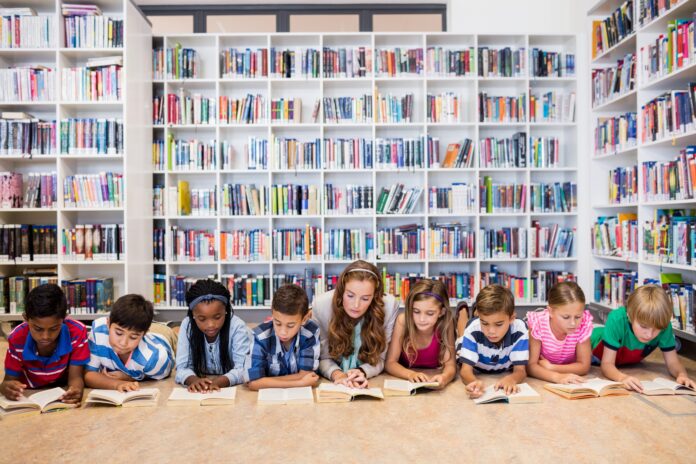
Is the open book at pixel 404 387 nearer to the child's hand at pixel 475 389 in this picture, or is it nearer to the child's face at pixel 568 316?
the child's hand at pixel 475 389

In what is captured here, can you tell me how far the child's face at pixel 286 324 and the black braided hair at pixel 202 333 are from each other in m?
0.30

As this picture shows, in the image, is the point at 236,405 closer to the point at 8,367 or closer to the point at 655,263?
the point at 8,367

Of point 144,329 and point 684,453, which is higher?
point 144,329

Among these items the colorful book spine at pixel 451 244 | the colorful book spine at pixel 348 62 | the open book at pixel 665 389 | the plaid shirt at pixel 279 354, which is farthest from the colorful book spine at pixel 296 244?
the open book at pixel 665 389

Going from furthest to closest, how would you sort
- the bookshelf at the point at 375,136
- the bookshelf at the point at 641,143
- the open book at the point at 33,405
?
the bookshelf at the point at 375,136
the bookshelf at the point at 641,143
the open book at the point at 33,405

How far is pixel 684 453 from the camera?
1.76m

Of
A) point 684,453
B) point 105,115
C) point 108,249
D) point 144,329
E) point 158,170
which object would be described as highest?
point 105,115

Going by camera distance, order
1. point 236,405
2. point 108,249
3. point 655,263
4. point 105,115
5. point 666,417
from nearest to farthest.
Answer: point 666,417, point 236,405, point 655,263, point 108,249, point 105,115

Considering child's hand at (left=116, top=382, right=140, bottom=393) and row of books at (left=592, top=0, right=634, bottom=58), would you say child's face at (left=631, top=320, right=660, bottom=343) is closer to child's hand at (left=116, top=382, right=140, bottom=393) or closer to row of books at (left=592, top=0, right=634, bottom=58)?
child's hand at (left=116, top=382, right=140, bottom=393)

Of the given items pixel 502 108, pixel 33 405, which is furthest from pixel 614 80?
pixel 33 405

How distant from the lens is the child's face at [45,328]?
219 cm

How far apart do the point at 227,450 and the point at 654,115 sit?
3429mm

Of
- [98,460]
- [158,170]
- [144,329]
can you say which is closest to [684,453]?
[98,460]

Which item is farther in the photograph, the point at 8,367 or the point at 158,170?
the point at 158,170
